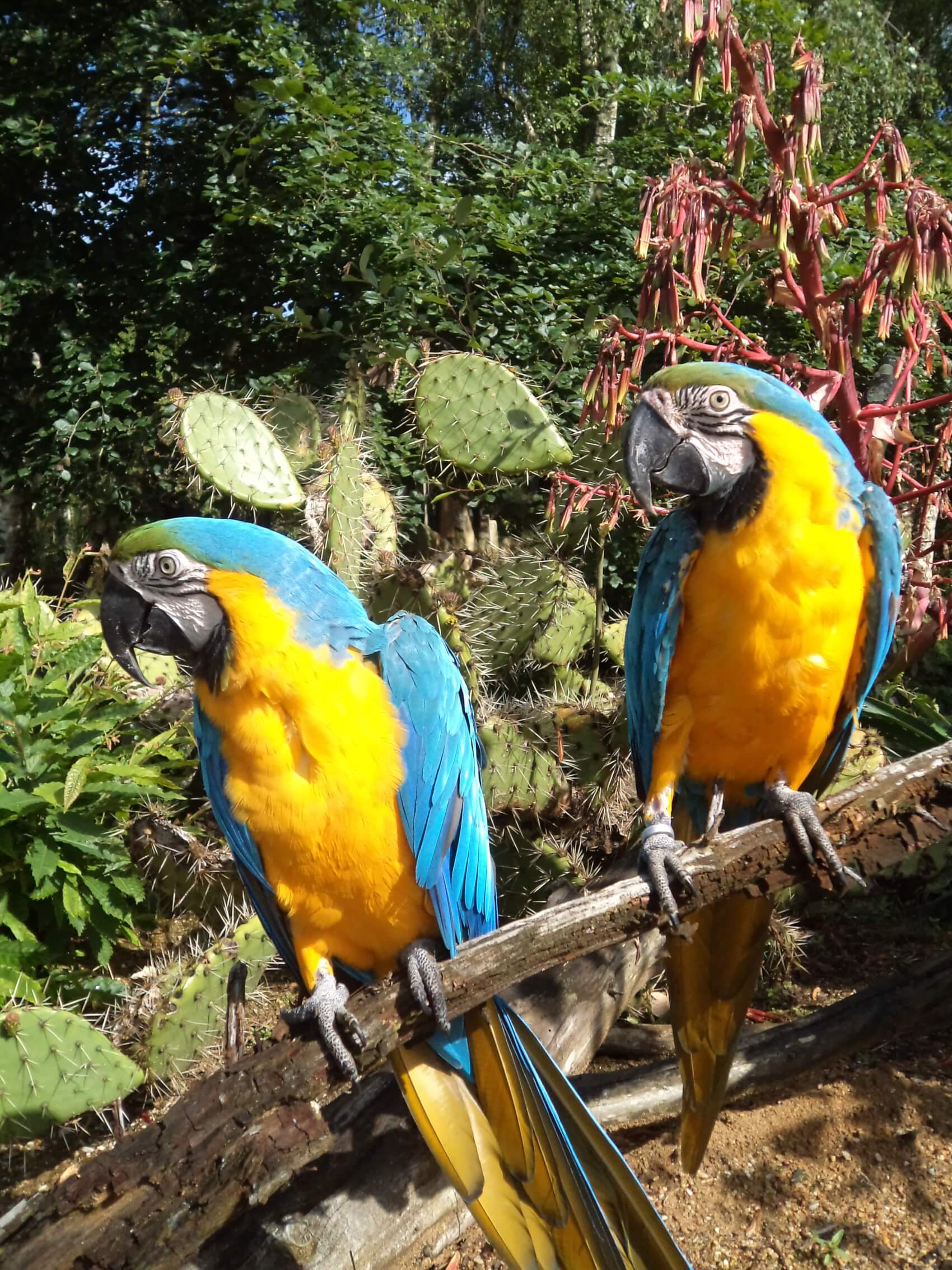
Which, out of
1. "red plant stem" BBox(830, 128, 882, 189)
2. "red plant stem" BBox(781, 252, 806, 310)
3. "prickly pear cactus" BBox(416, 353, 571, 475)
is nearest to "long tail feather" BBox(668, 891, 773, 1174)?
"prickly pear cactus" BBox(416, 353, 571, 475)

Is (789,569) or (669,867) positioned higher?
(789,569)

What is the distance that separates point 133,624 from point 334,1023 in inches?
29.2

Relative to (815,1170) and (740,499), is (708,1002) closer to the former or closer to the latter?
(815,1170)

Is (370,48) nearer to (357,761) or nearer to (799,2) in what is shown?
(799,2)

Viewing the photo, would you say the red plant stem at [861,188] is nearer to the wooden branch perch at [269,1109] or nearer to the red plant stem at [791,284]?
the red plant stem at [791,284]

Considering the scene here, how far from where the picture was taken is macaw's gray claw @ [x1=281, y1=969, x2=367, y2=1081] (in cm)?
145

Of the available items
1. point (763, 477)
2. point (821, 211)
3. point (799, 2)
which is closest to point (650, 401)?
point (763, 477)

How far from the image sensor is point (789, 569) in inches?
61.9

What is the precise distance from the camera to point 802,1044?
8.04 ft

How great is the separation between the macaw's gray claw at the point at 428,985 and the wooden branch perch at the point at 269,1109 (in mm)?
16

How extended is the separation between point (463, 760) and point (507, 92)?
375 inches

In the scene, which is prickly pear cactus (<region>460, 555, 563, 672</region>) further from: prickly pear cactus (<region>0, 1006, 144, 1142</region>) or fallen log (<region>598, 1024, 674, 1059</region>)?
prickly pear cactus (<region>0, 1006, 144, 1142</region>)

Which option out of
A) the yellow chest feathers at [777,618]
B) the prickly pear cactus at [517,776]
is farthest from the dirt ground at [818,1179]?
the yellow chest feathers at [777,618]

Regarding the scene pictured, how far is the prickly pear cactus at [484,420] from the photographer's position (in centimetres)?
292
